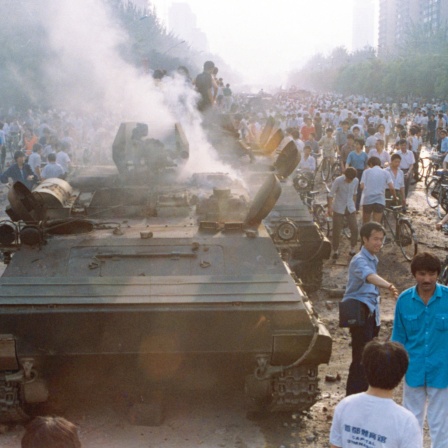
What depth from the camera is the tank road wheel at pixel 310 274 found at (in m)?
11.9

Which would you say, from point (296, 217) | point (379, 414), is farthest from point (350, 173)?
point (379, 414)

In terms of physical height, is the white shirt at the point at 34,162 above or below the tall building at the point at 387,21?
above

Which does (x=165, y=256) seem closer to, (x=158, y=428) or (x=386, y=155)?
(x=158, y=428)

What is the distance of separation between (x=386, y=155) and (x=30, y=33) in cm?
2399

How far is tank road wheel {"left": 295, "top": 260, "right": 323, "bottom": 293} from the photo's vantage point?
1188cm

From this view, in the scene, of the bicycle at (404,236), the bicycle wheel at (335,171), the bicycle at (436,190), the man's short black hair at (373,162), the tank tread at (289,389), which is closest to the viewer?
the tank tread at (289,389)

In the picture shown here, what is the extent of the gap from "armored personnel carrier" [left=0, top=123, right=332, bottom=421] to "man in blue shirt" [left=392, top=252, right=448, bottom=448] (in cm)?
120

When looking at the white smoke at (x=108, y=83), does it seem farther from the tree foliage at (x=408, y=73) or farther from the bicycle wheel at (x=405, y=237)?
the tree foliage at (x=408, y=73)

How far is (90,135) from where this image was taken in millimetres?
27594

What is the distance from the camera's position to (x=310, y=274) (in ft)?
39.4

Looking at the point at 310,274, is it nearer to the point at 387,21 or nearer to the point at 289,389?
the point at 289,389

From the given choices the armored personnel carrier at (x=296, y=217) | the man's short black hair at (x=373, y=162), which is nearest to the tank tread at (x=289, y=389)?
the armored personnel carrier at (x=296, y=217)

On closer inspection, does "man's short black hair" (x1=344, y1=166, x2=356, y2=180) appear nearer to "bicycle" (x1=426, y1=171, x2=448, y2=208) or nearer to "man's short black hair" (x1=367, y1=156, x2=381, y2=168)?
"man's short black hair" (x1=367, y1=156, x2=381, y2=168)

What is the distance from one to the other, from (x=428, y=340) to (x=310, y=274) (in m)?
5.85
